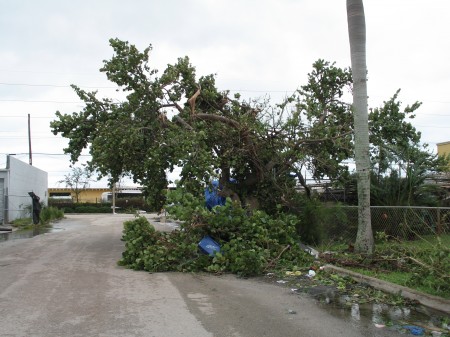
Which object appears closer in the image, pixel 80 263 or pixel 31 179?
pixel 80 263

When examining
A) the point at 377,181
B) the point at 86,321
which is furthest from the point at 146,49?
the point at 86,321

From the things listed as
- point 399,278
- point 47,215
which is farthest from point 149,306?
point 47,215

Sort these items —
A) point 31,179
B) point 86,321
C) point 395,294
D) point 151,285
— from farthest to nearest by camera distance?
1. point 31,179
2. point 151,285
3. point 395,294
4. point 86,321

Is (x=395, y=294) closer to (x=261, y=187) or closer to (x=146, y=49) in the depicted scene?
(x=261, y=187)

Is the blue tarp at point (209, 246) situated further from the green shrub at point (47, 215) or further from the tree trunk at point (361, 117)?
the green shrub at point (47, 215)

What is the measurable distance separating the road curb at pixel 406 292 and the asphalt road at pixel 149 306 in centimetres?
131

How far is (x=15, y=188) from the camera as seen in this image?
30.7 m

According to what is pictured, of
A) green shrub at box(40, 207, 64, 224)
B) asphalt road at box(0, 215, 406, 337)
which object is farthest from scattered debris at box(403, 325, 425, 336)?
green shrub at box(40, 207, 64, 224)

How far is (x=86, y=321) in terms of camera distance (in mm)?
6125

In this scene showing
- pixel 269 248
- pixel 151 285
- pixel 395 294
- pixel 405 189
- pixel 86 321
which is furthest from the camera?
pixel 405 189

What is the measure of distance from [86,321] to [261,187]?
9.68m

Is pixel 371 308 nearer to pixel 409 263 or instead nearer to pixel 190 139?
pixel 409 263

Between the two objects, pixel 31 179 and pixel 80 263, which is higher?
pixel 31 179

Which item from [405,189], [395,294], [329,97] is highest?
[329,97]
